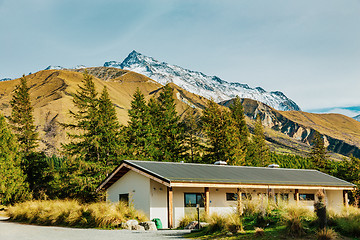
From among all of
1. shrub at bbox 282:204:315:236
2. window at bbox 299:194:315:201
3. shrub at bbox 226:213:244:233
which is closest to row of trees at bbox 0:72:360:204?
window at bbox 299:194:315:201

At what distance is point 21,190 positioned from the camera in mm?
40281

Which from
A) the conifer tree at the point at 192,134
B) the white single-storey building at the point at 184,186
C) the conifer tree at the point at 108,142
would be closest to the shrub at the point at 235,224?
the white single-storey building at the point at 184,186

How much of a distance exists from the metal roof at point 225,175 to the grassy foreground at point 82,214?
9.59ft

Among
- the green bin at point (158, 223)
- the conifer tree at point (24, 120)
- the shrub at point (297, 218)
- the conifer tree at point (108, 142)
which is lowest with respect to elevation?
the green bin at point (158, 223)

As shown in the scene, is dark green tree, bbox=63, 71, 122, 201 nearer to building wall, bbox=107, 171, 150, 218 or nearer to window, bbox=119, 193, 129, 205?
building wall, bbox=107, 171, 150, 218

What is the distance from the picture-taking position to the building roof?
22.1 meters

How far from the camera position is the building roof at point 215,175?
22.1m

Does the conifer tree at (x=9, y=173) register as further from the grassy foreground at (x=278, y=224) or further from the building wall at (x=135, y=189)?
the grassy foreground at (x=278, y=224)

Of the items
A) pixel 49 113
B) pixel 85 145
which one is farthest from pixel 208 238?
pixel 49 113

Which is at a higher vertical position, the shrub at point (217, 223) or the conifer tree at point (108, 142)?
the conifer tree at point (108, 142)

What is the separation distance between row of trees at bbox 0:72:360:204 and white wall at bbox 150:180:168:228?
48.7 feet

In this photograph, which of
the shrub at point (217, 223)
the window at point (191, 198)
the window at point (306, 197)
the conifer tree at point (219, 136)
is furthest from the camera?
the conifer tree at point (219, 136)

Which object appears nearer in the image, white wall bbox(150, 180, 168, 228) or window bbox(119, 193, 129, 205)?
white wall bbox(150, 180, 168, 228)

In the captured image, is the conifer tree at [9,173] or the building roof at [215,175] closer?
the building roof at [215,175]
